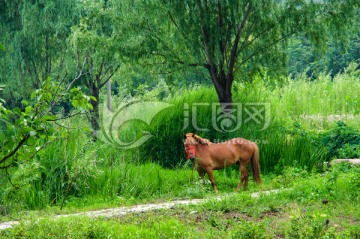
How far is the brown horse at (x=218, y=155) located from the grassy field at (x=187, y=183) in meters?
0.34

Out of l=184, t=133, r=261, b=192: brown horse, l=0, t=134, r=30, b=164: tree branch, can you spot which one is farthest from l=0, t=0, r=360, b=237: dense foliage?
l=0, t=134, r=30, b=164: tree branch

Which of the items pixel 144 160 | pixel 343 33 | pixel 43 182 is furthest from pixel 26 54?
pixel 343 33

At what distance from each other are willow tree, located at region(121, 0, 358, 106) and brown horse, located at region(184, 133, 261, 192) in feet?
9.20

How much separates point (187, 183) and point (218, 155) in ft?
2.88

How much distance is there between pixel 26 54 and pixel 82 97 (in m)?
14.1

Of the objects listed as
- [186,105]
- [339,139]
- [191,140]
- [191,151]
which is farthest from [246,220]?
[186,105]

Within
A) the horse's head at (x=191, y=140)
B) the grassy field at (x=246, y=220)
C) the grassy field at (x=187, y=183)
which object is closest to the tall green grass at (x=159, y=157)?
the grassy field at (x=187, y=183)

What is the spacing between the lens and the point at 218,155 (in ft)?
33.4

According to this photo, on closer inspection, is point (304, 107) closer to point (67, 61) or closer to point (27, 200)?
point (67, 61)

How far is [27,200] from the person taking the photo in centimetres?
951

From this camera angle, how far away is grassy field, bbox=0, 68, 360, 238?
6176 mm

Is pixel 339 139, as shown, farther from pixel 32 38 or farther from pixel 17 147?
pixel 32 38

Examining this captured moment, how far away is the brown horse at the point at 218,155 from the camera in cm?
996

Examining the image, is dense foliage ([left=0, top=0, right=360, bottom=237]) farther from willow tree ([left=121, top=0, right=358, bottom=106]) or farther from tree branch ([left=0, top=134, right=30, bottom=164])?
tree branch ([left=0, top=134, right=30, bottom=164])
